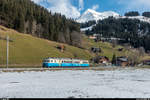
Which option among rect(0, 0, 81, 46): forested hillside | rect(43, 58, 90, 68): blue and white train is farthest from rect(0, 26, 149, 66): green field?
rect(43, 58, 90, 68): blue and white train

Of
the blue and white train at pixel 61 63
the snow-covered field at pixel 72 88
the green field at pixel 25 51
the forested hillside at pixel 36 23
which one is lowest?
the snow-covered field at pixel 72 88

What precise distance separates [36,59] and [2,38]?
20220 millimetres

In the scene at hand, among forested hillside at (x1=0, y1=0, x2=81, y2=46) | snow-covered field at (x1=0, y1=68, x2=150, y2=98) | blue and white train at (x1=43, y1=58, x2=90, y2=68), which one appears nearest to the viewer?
snow-covered field at (x1=0, y1=68, x2=150, y2=98)

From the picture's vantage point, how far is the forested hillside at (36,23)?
4181 inches

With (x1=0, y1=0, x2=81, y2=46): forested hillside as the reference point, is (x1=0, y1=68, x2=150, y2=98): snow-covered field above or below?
below

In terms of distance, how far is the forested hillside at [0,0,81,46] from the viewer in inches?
4181

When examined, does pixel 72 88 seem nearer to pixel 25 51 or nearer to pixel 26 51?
pixel 25 51

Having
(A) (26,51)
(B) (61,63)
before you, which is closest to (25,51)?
(A) (26,51)

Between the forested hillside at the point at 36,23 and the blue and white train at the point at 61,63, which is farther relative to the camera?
the forested hillside at the point at 36,23

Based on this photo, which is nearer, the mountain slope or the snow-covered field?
the snow-covered field

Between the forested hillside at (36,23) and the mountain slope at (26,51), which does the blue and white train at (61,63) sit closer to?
the mountain slope at (26,51)

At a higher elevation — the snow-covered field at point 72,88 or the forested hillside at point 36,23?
the forested hillside at point 36,23

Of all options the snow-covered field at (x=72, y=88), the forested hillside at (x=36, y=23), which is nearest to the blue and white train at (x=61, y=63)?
the snow-covered field at (x=72, y=88)

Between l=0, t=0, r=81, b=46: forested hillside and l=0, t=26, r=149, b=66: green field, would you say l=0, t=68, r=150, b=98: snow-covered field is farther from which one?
l=0, t=0, r=81, b=46: forested hillside
